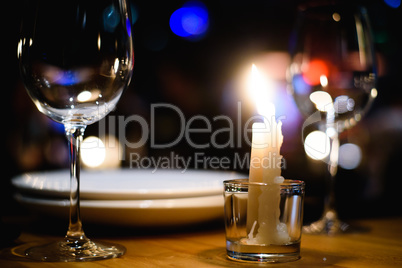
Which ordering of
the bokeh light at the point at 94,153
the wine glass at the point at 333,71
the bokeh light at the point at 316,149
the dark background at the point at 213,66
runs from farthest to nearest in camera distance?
1. the dark background at the point at 213,66
2. the bokeh light at the point at 94,153
3. the bokeh light at the point at 316,149
4. the wine glass at the point at 333,71

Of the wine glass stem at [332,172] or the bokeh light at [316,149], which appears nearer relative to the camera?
the wine glass stem at [332,172]

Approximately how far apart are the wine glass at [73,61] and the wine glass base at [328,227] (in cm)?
33

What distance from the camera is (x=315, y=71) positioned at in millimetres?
858

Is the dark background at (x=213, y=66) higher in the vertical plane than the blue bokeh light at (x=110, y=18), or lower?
higher

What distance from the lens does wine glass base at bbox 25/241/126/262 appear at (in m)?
0.52

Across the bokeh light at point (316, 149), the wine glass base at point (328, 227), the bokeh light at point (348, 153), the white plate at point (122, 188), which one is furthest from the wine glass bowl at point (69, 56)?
the bokeh light at point (348, 153)

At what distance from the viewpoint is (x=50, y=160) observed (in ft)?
6.75

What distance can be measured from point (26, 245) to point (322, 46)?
1.91ft

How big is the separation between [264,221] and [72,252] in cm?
21

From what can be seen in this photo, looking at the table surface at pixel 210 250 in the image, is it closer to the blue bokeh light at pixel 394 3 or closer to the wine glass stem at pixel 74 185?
the wine glass stem at pixel 74 185

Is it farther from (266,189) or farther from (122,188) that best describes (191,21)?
(266,189)

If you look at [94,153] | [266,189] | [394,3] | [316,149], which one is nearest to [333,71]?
[266,189]

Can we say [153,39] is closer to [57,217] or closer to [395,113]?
[395,113]

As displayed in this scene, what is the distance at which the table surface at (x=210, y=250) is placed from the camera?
1.68 feet
